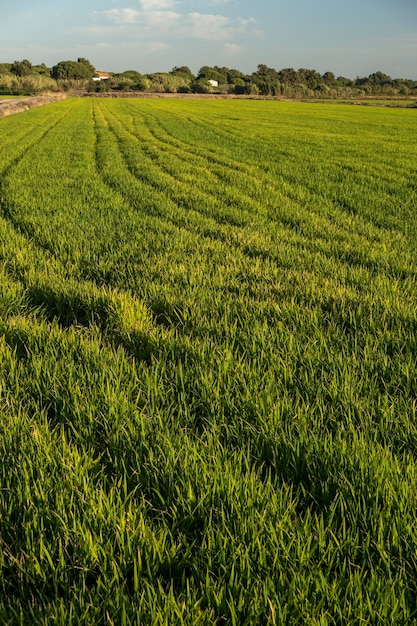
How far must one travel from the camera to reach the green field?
53.2 inches

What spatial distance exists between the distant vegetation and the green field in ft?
288

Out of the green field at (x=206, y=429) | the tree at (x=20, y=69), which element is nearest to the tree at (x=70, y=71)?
the tree at (x=20, y=69)

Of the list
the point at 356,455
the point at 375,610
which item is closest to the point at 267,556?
the point at 375,610

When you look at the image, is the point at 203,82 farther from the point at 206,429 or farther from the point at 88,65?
the point at 206,429

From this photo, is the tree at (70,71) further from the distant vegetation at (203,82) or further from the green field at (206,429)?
the green field at (206,429)

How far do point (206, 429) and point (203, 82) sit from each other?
11457cm

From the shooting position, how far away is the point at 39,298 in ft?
12.7

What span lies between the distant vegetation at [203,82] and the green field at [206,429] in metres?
87.8

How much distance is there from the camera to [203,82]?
103750mm

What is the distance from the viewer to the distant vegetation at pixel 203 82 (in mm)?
86438

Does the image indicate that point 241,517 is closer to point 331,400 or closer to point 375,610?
point 375,610

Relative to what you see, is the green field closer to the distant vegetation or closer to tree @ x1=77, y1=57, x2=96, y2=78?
the distant vegetation

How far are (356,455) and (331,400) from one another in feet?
1.75

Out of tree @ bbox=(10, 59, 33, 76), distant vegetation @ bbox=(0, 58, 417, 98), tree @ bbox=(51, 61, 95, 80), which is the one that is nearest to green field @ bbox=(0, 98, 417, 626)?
distant vegetation @ bbox=(0, 58, 417, 98)
